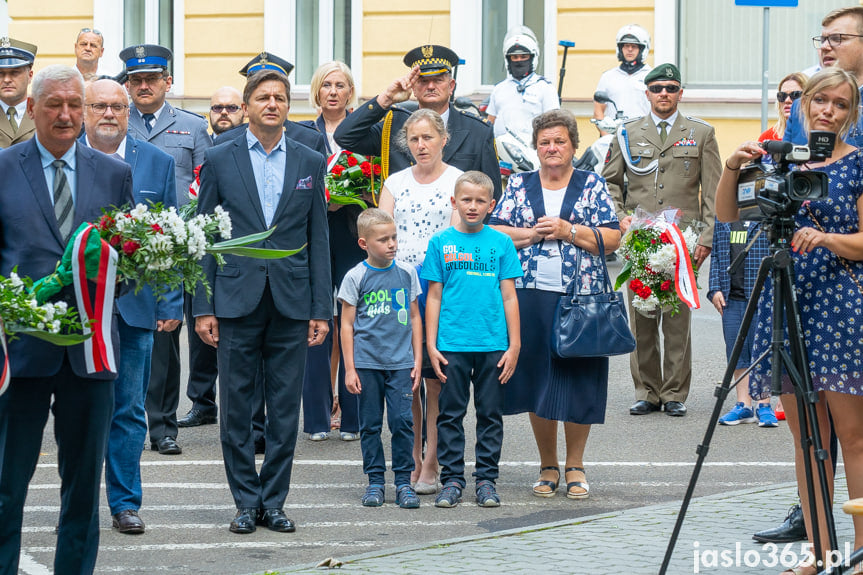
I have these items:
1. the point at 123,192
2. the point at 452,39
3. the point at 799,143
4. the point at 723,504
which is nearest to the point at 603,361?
the point at 723,504

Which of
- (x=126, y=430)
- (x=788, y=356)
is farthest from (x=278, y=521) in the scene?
(x=788, y=356)

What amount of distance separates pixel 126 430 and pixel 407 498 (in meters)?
1.54

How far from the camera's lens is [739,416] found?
1006 centimetres

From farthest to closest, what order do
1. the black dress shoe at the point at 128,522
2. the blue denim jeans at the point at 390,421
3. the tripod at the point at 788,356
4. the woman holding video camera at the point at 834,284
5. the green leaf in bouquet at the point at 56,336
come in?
the blue denim jeans at the point at 390,421 → the black dress shoe at the point at 128,522 → the woman holding video camera at the point at 834,284 → the tripod at the point at 788,356 → the green leaf in bouquet at the point at 56,336

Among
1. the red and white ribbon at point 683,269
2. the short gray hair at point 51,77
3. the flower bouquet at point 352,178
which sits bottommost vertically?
the red and white ribbon at point 683,269

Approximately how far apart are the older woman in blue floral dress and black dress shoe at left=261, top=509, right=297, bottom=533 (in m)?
1.56

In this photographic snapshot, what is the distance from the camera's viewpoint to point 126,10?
829 inches

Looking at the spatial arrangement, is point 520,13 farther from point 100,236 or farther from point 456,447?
point 100,236

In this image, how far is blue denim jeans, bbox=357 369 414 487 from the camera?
7719 millimetres

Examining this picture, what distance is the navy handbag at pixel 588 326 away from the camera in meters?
7.79

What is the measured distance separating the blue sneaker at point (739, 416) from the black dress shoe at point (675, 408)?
1.02 feet

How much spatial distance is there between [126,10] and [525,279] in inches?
571

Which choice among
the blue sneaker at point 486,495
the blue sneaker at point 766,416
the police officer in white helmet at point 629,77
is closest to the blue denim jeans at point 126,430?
the blue sneaker at point 486,495

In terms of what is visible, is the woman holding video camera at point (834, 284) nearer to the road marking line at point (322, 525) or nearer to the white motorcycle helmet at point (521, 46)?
the road marking line at point (322, 525)
